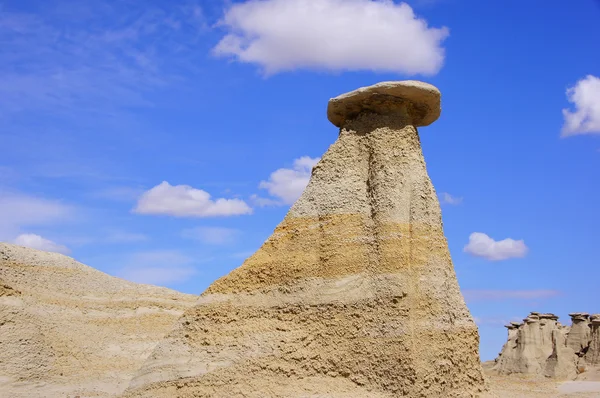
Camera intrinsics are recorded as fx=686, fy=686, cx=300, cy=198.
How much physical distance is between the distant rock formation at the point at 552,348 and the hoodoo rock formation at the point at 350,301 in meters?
32.9

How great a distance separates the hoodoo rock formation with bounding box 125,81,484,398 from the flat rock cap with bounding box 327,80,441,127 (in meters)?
0.02

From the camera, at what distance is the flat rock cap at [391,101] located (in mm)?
11609

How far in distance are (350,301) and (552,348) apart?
38.2m

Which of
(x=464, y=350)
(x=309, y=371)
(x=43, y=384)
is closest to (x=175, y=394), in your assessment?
(x=309, y=371)

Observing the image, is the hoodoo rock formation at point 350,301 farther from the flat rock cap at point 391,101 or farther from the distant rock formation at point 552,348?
the distant rock formation at point 552,348

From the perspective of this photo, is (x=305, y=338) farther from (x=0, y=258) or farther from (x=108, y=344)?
(x=0, y=258)

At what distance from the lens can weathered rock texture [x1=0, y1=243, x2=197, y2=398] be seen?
63.0 feet

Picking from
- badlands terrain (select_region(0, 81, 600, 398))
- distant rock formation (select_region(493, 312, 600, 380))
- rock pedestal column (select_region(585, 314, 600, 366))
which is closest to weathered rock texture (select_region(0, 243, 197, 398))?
badlands terrain (select_region(0, 81, 600, 398))

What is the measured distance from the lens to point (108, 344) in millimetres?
21859

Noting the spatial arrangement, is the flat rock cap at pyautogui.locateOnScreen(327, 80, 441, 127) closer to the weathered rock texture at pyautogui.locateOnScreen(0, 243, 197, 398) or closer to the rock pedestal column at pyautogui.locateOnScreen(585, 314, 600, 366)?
the weathered rock texture at pyautogui.locateOnScreen(0, 243, 197, 398)

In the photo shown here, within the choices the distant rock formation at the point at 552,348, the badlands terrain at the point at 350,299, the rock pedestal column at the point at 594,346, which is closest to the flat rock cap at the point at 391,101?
the badlands terrain at the point at 350,299

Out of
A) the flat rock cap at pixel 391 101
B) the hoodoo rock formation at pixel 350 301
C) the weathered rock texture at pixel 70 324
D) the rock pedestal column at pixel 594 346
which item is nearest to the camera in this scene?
the hoodoo rock formation at pixel 350 301

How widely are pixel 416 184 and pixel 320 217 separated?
1.67 m

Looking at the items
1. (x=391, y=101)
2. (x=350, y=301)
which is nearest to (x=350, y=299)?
(x=350, y=301)
